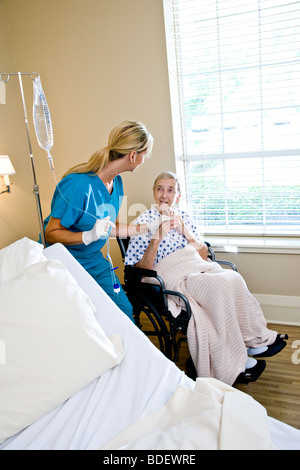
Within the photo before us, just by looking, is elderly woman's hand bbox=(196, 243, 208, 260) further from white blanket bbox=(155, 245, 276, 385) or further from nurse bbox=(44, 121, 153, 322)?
nurse bbox=(44, 121, 153, 322)

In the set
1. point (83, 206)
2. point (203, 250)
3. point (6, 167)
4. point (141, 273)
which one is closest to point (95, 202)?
point (83, 206)

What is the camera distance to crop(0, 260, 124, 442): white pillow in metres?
1.05

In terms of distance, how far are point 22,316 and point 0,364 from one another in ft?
0.47

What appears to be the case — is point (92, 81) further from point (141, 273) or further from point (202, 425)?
point (202, 425)

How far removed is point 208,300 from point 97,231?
65cm

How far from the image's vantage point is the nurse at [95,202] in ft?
Answer: 6.26

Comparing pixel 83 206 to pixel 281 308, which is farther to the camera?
pixel 281 308

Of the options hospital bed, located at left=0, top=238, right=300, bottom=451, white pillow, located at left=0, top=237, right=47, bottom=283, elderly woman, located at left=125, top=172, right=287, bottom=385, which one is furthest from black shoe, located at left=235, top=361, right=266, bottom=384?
white pillow, located at left=0, top=237, right=47, bottom=283

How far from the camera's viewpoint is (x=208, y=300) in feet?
6.49

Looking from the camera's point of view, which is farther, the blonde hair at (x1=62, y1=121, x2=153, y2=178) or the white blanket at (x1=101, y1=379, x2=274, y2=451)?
the blonde hair at (x1=62, y1=121, x2=153, y2=178)

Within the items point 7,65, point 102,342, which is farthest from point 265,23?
point 102,342

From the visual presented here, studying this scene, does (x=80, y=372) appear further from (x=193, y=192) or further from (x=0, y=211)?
(x=0, y=211)

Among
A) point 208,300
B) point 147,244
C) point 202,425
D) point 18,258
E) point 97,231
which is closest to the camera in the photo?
point 202,425

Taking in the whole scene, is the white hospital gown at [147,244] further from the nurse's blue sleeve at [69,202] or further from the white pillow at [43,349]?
the white pillow at [43,349]
